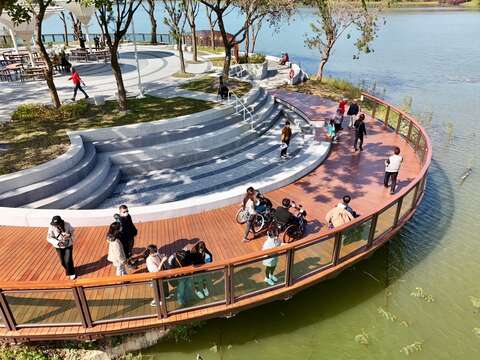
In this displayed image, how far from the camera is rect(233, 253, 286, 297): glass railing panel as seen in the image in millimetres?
8109

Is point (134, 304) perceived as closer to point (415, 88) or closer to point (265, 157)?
point (265, 157)

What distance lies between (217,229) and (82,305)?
4.35 meters

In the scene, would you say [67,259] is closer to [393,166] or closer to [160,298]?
[160,298]

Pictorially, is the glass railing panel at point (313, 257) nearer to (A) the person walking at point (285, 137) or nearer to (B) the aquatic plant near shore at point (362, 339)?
(B) the aquatic plant near shore at point (362, 339)

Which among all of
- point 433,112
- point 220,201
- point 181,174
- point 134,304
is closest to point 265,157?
point 181,174

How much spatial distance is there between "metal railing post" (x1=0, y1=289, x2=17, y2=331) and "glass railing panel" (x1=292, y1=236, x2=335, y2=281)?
6105 mm

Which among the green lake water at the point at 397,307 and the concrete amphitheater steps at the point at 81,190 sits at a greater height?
the concrete amphitheater steps at the point at 81,190

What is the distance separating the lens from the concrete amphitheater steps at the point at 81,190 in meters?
11.6

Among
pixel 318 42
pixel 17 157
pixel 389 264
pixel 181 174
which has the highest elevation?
pixel 318 42

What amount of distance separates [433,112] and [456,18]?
2672 inches

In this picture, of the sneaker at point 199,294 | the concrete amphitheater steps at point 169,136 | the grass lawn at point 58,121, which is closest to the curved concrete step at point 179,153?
the concrete amphitheater steps at point 169,136

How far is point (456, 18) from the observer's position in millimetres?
78062

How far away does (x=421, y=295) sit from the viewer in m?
10.5

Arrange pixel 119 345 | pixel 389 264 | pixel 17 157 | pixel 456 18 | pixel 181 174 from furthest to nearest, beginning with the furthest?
pixel 456 18 < pixel 181 174 < pixel 17 157 < pixel 389 264 < pixel 119 345
